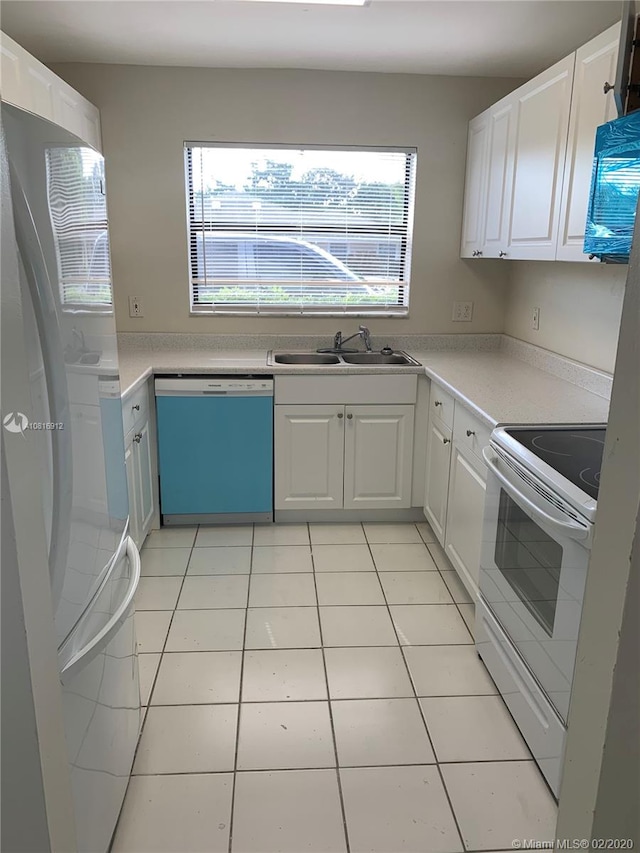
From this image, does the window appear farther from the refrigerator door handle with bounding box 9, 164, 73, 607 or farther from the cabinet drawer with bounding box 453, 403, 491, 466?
the refrigerator door handle with bounding box 9, 164, 73, 607

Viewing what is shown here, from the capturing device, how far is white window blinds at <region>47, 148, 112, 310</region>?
1.17 metres

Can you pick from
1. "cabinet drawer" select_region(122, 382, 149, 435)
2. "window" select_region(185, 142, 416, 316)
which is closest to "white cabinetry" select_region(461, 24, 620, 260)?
"window" select_region(185, 142, 416, 316)

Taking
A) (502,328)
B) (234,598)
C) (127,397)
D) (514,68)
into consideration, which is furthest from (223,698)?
(514,68)

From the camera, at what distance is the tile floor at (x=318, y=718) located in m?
1.64

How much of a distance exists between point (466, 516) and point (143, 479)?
1537 mm

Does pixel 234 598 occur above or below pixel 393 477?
below

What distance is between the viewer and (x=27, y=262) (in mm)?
1036

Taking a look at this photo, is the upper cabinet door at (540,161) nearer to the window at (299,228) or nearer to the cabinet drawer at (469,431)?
the cabinet drawer at (469,431)

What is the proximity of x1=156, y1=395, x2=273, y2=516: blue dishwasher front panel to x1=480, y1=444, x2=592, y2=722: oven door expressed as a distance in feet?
4.68

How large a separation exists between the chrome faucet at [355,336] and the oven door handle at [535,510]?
1493 mm

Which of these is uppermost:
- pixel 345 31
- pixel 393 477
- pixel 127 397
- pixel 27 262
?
pixel 345 31

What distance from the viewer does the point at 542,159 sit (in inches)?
102

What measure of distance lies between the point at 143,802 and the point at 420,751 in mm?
811

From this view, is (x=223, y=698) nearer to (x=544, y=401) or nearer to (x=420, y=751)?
(x=420, y=751)
